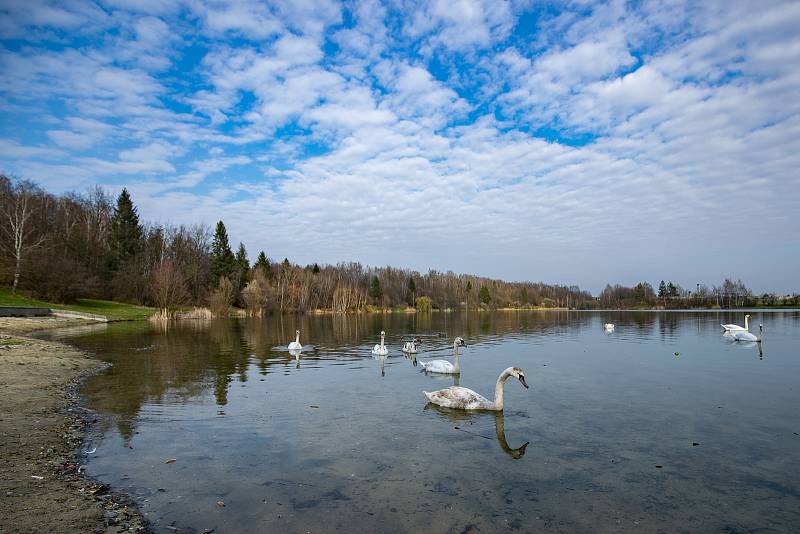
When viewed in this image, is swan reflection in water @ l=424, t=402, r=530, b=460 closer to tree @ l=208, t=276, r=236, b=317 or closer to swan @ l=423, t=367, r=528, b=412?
swan @ l=423, t=367, r=528, b=412

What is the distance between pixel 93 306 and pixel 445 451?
65.2 metres

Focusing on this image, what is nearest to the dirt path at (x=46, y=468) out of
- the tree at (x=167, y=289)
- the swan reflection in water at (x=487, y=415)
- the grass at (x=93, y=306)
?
the swan reflection in water at (x=487, y=415)

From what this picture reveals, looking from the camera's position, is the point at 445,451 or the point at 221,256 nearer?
the point at 445,451

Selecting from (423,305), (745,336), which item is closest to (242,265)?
(423,305)

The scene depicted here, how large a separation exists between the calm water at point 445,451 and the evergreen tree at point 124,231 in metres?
69.9

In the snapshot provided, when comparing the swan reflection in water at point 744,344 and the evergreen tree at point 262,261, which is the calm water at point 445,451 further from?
the evergreen tree at point 262,261

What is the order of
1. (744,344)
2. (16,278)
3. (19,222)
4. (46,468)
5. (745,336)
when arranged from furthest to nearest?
(19,222)
(16,278)
(745,336)
(744,344)
(46,468)

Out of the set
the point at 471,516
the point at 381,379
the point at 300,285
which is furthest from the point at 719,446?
the point at 300,285

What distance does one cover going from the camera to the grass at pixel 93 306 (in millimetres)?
50438

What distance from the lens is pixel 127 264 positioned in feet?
254

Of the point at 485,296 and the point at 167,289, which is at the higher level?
the point at 167,289

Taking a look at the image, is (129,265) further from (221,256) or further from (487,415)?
(487,415)

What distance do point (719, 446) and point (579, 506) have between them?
17.4 feet

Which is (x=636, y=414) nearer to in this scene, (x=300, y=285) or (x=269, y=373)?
(x=269, y=373)
